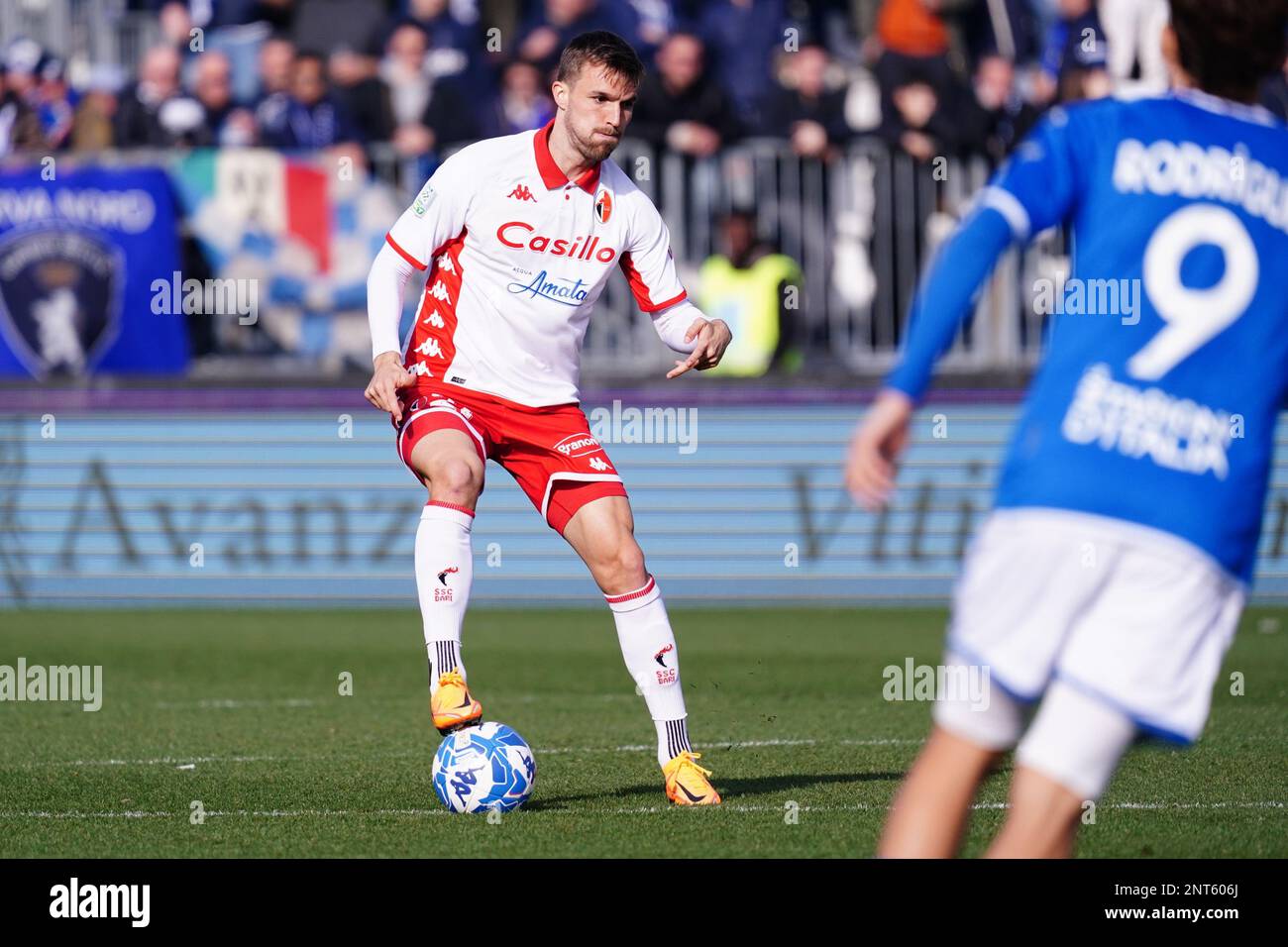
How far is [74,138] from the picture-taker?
55.2ft

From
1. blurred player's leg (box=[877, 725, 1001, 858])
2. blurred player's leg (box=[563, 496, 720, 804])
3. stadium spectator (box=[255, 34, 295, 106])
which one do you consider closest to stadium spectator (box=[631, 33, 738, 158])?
stadium spectator (box=[255, 34, 295, 106])

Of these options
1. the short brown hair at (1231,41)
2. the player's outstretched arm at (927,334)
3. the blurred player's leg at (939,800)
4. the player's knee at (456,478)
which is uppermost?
the short brown hair at (1231,41)

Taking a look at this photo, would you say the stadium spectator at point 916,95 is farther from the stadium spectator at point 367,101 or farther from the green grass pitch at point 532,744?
the stadium spectator at point 367,101

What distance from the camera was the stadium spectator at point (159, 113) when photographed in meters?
16.6

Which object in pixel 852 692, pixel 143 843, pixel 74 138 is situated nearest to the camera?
pixel 143 843

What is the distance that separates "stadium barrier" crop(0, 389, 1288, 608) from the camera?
1534 cm

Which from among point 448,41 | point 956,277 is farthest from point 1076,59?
point 956,277

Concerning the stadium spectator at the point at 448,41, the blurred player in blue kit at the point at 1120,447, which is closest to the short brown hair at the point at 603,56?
the blurred player in blue kit at the point at 1120,447

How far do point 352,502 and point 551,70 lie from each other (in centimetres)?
380

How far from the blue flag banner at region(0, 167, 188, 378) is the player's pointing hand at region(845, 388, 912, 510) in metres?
12.5

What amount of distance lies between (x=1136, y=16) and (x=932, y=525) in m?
4.11

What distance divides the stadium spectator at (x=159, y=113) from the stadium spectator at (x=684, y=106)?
3660 millimetres

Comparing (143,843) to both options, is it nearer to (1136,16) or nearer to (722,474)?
(722,474)
